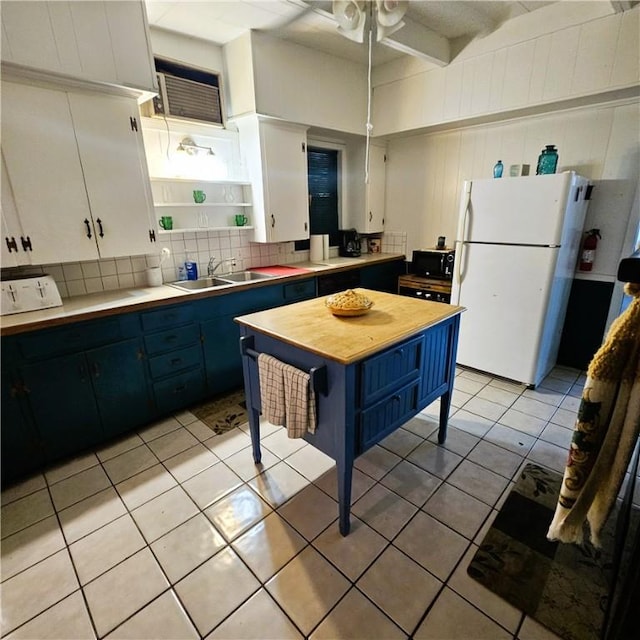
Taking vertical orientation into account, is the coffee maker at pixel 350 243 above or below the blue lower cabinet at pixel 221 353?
above

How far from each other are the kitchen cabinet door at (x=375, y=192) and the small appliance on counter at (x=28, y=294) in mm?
3094

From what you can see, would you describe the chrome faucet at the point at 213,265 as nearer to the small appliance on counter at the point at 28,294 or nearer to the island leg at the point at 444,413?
the small appliance on counter at the point at 28,294

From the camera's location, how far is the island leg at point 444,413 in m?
2.17

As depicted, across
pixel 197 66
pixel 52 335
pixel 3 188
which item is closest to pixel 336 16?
pixel 197 66

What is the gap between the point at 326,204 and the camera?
4.05m

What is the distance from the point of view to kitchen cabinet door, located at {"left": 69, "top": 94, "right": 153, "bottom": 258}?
2.09 meters

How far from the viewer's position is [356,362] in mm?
1404

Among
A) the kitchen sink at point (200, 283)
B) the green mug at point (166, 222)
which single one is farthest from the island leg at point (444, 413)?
the green mug at point (166, 222)

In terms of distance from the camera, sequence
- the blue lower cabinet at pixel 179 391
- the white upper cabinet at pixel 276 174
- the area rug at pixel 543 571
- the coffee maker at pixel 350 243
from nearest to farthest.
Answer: the area rug at pixel 543 571 < the blue lower cabinet at pixel 179 391 < the white upper cabinet at pixel 276 174 < the coffee maker at pixel 350 243

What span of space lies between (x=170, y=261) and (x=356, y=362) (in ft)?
7.03

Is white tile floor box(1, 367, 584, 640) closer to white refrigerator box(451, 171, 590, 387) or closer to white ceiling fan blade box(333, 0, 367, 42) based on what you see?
white refrigerator box(451, 171, 590, 387)

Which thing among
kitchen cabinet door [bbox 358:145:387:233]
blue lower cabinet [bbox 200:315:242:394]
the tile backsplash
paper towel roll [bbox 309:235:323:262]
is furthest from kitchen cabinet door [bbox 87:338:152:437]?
kitchen cabinet door [bbox 358:145:387:233]

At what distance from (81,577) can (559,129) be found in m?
4.30

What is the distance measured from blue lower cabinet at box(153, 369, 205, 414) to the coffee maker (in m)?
2.29
